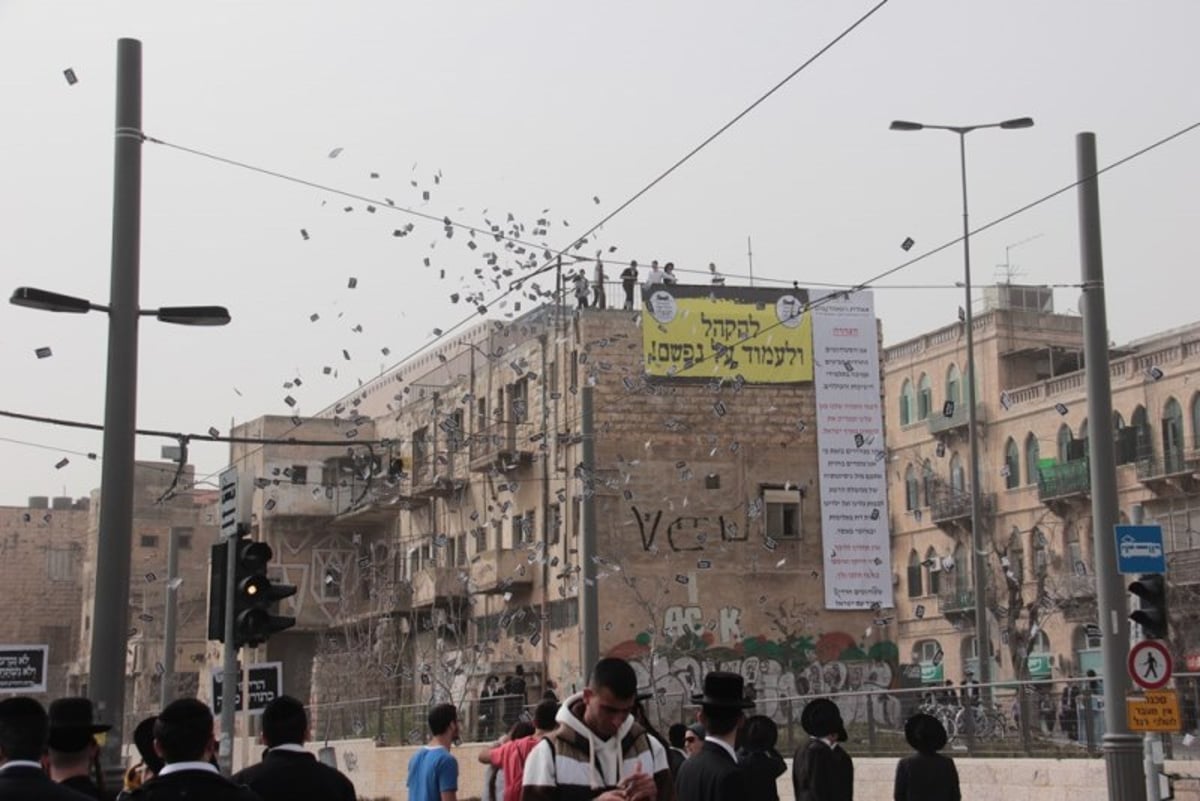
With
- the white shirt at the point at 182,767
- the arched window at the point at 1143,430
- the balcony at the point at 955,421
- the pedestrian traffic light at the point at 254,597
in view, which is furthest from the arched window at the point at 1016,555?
the white shirt at the point at 182,767

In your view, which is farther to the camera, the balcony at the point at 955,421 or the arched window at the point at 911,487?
the arched window at the point at 911,487

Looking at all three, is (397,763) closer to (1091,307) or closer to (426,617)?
(426,617)

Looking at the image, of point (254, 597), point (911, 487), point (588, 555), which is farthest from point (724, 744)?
point (911, 487)

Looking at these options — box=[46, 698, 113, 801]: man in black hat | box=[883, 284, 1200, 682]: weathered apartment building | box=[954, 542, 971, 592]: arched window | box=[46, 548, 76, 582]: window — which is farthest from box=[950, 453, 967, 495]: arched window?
box=[46, 698, 113, 801]: man in black hat

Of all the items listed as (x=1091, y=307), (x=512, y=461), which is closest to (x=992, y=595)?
(x=512, y=461)

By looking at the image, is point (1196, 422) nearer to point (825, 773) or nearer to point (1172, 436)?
point (1172, 436)

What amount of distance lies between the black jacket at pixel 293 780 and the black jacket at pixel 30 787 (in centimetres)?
192

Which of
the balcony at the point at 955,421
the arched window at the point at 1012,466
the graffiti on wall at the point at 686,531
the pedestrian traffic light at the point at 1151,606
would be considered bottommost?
the pedestrian traffic light at the point at 1151,606

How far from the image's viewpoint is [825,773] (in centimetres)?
1230

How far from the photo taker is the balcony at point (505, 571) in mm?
49000

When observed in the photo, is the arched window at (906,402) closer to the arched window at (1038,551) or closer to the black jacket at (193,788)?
the arched window at (1038,551)

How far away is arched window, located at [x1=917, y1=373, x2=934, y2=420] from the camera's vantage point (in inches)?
2879

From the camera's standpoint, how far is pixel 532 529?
49.9 meters

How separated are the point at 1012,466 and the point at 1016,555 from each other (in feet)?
10.6
